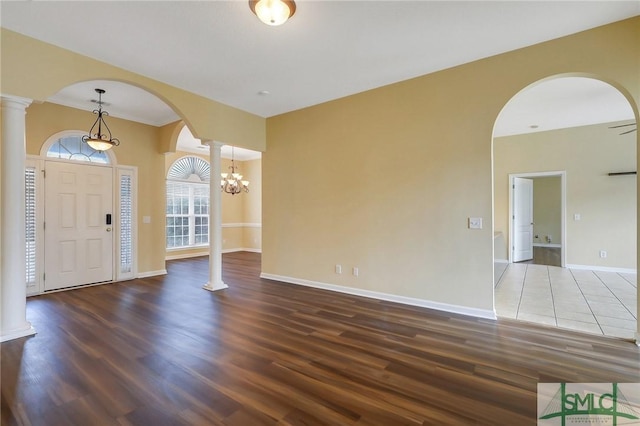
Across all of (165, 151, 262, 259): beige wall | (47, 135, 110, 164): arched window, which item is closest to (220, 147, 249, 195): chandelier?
(165, 151, 262, 259): beige wall

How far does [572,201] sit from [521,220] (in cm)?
109

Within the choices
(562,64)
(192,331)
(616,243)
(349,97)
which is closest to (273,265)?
(192,331)

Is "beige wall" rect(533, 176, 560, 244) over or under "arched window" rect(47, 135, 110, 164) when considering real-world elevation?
under

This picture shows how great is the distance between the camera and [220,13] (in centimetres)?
256

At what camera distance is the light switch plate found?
337 cm

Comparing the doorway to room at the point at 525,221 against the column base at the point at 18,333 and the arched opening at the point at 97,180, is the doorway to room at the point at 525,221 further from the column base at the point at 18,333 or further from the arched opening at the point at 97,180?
the column base at the point at 18,333

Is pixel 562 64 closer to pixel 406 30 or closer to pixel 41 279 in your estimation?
pixel 406 30

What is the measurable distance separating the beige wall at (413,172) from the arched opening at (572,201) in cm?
94

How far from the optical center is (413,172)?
3830 millimetres

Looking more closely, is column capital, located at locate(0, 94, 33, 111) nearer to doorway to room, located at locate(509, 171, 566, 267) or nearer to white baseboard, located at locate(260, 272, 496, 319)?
white baseboard, located at locate(260, 272, 496, 319)

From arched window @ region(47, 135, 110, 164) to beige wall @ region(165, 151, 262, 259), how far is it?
13.6 feet

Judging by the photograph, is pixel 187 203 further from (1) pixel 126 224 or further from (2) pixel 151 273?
(2) pixel 151 273

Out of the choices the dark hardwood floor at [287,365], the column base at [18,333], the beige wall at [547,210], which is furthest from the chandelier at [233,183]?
the beige wall at [547,210]

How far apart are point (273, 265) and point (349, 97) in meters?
3.30
